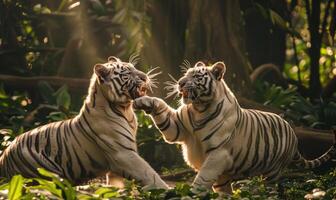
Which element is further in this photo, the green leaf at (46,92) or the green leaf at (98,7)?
the green leaf at (98,7)

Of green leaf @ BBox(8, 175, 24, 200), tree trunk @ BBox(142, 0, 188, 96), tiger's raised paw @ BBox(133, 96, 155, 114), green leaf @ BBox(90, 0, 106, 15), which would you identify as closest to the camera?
green leaf @ BBox(8, 175, 24, 200)

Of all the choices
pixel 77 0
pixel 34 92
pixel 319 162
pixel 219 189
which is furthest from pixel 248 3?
pixel 219 189

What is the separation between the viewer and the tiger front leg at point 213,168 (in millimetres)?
7227

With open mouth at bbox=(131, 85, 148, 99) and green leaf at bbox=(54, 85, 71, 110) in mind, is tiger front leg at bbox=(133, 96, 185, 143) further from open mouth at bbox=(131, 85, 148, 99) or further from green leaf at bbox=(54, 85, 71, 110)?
green leaf at bbox=(54, 85, 71, 110)

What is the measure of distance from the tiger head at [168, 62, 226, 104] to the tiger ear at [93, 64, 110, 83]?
572 millimetres

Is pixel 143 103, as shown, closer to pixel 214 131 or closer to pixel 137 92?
pixel 137 92

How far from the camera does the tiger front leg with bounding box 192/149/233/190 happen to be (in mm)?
7227

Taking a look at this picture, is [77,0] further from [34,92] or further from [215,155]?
[215,155]

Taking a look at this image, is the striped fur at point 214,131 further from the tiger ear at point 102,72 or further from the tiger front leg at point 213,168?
the tiger ear at point 102,72

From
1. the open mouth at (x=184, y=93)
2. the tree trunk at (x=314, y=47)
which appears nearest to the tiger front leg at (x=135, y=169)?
the open mouth at (x=184, y=93)

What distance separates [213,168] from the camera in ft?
23.9

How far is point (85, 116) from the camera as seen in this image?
7.57 metres

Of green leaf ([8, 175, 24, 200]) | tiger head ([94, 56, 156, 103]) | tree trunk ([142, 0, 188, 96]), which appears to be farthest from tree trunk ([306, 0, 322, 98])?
green leaf ([8, 175, 24, 200])

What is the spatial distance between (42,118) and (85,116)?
11.2 ft
